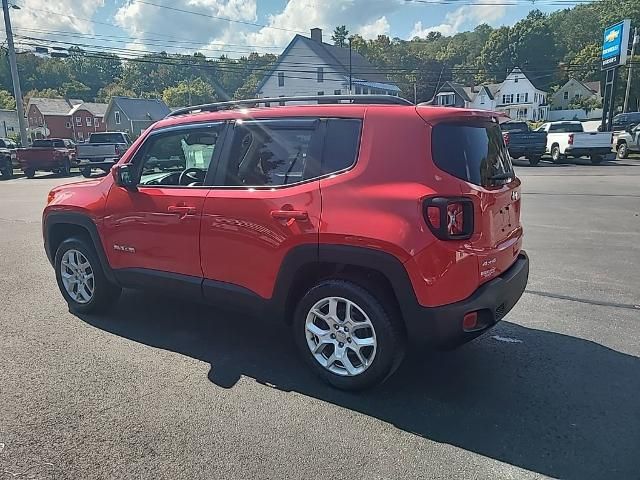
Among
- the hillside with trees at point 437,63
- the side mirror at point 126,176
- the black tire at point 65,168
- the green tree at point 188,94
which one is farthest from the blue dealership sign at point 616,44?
the green tree at point 188,94

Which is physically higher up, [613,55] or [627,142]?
[613,55]

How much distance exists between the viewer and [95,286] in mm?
4695

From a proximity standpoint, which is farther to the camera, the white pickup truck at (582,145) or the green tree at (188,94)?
the green tree at (188,94)

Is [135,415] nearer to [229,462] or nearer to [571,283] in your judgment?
[229,462]

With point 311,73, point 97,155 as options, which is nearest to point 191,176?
point 97,155

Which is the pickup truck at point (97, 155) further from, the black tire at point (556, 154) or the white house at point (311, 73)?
the white house at point (311, 73)

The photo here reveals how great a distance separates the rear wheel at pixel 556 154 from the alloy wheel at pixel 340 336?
22.5 meters

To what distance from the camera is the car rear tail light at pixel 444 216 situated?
2902 mm

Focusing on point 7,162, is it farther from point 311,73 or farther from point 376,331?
point 311,73

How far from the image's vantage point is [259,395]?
3.30m

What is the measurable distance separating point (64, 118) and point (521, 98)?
72.9m

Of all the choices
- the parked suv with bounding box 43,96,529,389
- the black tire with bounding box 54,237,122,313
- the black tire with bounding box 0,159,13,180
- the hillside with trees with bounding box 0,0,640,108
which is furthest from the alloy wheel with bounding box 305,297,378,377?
the hillside with trees with bounding box 0,0,640,108

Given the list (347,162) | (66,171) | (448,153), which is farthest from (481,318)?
(66,171)

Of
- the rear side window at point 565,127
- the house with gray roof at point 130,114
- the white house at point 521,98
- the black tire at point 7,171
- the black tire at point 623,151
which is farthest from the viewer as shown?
the white house at point 521,98
